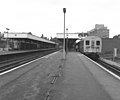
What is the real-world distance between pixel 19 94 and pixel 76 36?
47684 millimetres

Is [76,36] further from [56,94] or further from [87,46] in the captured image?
[56,94]

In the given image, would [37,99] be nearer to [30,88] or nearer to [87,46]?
[30,88]

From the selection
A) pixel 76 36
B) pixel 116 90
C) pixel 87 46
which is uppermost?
pixel 76 36

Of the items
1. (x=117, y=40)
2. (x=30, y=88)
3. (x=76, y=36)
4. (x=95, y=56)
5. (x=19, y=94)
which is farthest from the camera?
(x=76, y=36)

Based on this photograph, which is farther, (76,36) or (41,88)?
(76,36)

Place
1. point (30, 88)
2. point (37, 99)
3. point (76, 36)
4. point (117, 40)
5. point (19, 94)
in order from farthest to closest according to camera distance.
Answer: point (76, 36) < point (117, 40) < point (30, 88) < point (19, 94) < point (37, 99)

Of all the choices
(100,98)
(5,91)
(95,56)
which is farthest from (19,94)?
(95,56)

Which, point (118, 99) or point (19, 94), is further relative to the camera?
point (19, 94)

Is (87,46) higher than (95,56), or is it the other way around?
(87,46)

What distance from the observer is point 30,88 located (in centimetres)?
632

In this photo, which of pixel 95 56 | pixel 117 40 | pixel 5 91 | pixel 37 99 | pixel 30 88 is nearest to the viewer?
pixel 37 99

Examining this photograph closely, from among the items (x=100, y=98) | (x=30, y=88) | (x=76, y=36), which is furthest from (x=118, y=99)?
(x=76, y=36)

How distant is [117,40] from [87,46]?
2294 centimetres

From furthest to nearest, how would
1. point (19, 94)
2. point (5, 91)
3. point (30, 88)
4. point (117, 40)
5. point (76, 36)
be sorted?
point (76, 36) → point (117, 40) → point (30, 88) → point (5, 91) → point (19, 94)
